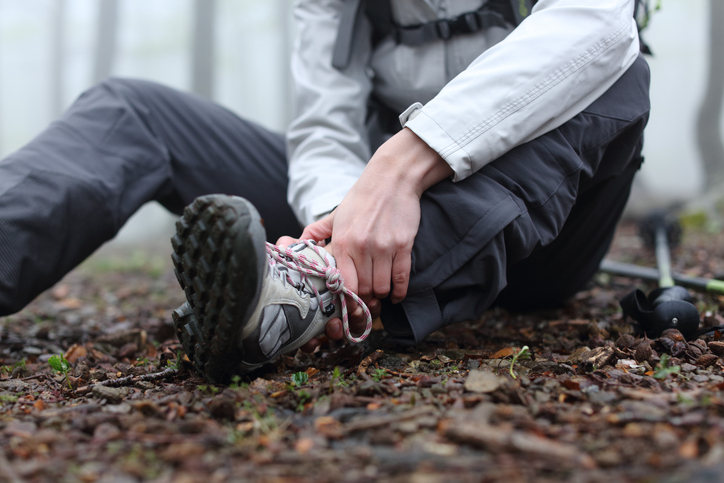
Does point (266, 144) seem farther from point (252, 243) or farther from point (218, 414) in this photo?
point (218, 414)

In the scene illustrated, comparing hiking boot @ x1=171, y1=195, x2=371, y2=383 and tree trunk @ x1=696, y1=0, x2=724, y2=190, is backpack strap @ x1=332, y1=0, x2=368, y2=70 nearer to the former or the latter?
hiking boot @ x1=171, y1=195, x2=371, y2=383

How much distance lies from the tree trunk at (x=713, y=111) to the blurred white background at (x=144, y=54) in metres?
5.57

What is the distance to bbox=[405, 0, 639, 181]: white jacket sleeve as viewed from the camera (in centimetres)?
134

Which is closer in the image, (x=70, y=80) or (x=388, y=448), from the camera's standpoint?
(x=388, y=448)

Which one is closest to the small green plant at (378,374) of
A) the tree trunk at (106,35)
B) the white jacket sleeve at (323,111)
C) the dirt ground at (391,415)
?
the dirt ground at (391,415)

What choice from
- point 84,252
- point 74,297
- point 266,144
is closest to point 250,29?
point 74,297

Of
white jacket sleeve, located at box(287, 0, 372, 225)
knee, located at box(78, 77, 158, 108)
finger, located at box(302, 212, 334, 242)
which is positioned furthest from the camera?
knee, located at box(78, 77, 158, 108)

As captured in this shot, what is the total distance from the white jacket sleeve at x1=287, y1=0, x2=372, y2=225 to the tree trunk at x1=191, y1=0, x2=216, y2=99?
722 centimetres

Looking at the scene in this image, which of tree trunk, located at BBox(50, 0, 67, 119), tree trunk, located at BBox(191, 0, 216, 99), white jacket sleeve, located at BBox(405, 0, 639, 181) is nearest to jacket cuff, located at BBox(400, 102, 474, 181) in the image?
white jacket sleeve, located at BBox(405, 0, 639, 181)

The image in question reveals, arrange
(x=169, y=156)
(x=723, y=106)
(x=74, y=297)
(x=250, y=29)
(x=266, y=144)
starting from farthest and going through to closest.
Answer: (x=250, y=29) < (x=723, y=106) < (x=74, y=297) < (x=266, y=144) < (x=169, y=156)

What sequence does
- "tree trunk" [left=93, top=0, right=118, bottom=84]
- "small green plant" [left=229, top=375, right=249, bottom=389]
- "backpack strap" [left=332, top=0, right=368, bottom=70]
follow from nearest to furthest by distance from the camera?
"small green plant" [left=229, top=375, right=249, bottom=389], "backpack strap" [left=332, top=0, right=368, bottom=70], "tree trunk" [left=93, top=0, right=118, bottom=84]

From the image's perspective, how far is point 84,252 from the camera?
1862mm

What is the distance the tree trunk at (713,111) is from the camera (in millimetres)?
6355

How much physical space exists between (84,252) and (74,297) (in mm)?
1878
